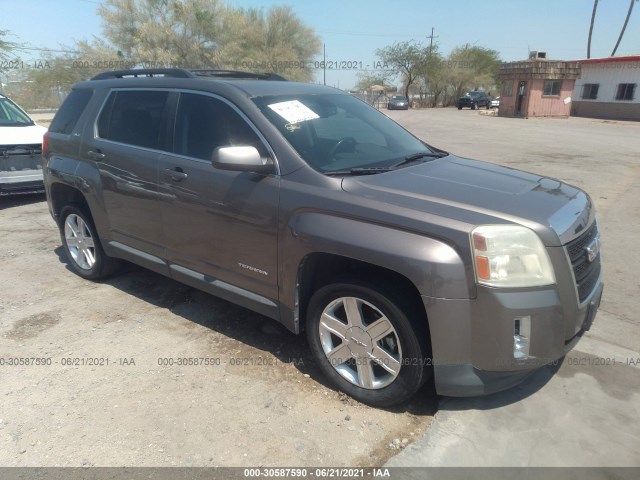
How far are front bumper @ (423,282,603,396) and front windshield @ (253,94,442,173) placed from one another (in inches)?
45.2

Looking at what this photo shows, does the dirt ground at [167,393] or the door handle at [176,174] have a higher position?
the door handle at [176,174]

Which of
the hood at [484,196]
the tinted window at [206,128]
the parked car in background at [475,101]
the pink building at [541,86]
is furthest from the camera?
the parked car in background at [475,101]

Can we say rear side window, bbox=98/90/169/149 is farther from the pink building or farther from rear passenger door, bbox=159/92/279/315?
the pink building

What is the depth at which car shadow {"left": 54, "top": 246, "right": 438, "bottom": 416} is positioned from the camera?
3035 millimetres

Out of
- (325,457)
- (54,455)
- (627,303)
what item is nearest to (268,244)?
(325,457)

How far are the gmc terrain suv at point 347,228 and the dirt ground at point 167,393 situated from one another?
32cm

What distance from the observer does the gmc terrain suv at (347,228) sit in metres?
2.34

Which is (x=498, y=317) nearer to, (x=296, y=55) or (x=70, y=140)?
(x=70, y=140)

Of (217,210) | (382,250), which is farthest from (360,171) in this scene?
(217,210)

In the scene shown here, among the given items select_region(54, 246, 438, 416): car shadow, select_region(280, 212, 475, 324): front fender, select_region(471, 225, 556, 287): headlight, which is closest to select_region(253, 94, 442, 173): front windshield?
select_region(280, 212, 475, 324): front fender

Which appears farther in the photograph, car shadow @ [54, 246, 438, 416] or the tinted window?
the tinted window

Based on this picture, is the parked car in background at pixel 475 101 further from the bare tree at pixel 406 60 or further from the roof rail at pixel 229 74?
the roof rail at pixel 229 74

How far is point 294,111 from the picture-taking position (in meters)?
3.25

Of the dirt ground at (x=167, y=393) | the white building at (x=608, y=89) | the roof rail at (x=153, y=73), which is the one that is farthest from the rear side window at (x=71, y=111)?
the white building at (x=608, y=89)
